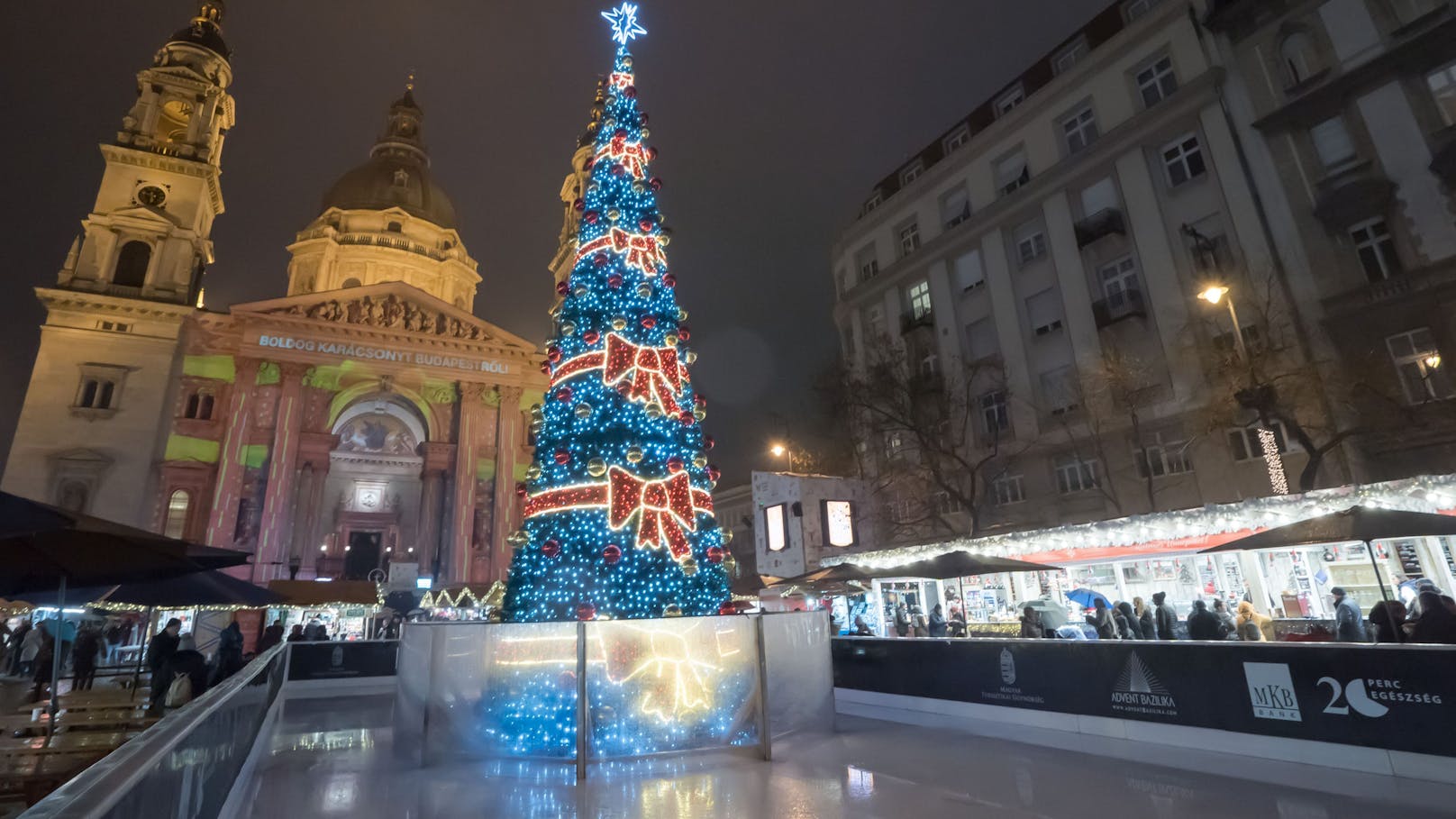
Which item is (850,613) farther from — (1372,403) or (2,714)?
(2,714)

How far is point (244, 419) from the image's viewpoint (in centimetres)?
3506

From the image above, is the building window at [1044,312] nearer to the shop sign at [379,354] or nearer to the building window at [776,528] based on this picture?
the building window at [776,528]

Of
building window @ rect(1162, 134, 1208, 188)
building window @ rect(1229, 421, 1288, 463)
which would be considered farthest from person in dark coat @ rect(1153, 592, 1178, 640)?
building window @ rect(1162, 134, 1208, 188)

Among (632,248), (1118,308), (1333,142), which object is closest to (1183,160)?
(1333,142)

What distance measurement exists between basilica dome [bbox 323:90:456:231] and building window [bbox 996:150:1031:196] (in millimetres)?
43321

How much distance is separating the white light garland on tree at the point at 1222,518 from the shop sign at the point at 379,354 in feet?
102

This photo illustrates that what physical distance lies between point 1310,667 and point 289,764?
39.1ft

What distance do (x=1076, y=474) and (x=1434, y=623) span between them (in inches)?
599

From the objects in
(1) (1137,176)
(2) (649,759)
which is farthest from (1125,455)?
(2) (649,759)

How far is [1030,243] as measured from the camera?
85.7 ft

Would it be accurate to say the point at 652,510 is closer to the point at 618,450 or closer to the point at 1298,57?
the point at 618,450

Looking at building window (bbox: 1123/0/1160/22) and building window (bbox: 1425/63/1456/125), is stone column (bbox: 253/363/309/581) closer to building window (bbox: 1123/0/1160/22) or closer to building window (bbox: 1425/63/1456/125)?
building window (bbox: 1123/0/1160/22)

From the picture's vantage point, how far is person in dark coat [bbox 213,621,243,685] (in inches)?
385

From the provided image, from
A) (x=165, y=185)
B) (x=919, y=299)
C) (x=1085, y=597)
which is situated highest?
(x=165, y=185)
